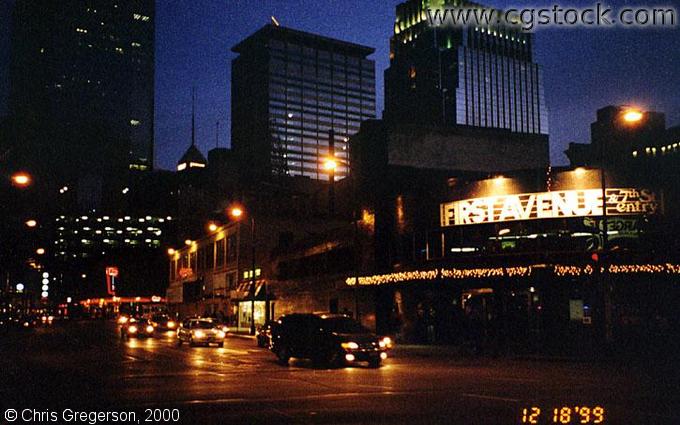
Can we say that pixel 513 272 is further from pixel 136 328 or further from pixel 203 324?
pixel 136 328

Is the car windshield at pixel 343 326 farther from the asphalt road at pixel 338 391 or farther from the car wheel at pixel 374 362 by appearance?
the asphalt road at pixel 338 391

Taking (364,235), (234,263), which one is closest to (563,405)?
(364,235)

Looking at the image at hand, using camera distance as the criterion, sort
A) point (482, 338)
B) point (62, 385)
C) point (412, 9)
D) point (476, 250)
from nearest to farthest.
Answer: point (62, 385)
point (482, 338)
point (476, 250)
point (412, 9)

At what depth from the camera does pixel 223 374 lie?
22578mm

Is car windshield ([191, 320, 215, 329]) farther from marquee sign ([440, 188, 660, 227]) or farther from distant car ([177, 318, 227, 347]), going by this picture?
marquee sign ([440, 188, 660, 227])

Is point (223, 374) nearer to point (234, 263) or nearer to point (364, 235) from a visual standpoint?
point (364, 235)

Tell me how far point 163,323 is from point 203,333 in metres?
19.7

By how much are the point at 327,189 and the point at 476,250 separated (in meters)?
32.7

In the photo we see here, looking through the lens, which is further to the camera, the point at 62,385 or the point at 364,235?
the point at 364,235

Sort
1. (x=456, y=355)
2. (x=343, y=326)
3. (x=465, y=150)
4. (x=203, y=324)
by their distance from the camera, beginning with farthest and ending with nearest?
1. (x=465, y=150)
2. (x=203, y=324)
3. (x=456, y=355)
4. (x=343, y=326)

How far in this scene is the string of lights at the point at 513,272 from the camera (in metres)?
35.7

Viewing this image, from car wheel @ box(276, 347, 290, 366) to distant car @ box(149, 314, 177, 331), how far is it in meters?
32.4

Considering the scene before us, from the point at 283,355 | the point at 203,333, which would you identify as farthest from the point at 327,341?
the point at 203,333
